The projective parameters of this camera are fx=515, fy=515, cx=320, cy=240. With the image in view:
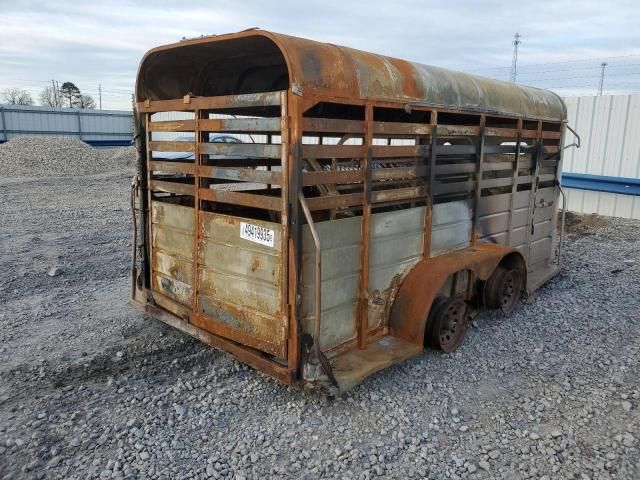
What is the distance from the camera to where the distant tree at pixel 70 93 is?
159ft

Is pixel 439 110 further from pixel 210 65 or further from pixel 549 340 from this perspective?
pixel 549 340

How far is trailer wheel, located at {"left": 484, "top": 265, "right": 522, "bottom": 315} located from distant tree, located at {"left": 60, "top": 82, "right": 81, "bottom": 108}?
168 feet

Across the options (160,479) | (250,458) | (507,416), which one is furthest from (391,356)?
(160,479)

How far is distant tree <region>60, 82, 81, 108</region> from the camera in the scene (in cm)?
4839

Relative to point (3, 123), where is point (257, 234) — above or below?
below

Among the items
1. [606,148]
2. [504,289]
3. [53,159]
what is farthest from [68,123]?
[504,289]

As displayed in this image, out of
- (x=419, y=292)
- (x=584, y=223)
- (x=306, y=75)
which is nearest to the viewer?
(x=306, y=75)

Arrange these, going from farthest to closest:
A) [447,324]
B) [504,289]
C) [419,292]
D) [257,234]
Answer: [504,289]
[447,324]
[419,292]
[257,234]

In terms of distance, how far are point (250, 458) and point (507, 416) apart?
6.02 feet

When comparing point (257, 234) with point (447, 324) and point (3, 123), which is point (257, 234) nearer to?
point (447, 324)

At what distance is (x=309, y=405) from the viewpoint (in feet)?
12.2

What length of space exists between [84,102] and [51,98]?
2.84 metres

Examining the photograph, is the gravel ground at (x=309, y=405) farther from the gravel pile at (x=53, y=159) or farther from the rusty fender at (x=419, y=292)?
the gravel pile at (x=53, y=159)

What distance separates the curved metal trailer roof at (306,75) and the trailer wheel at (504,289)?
5.34ft
